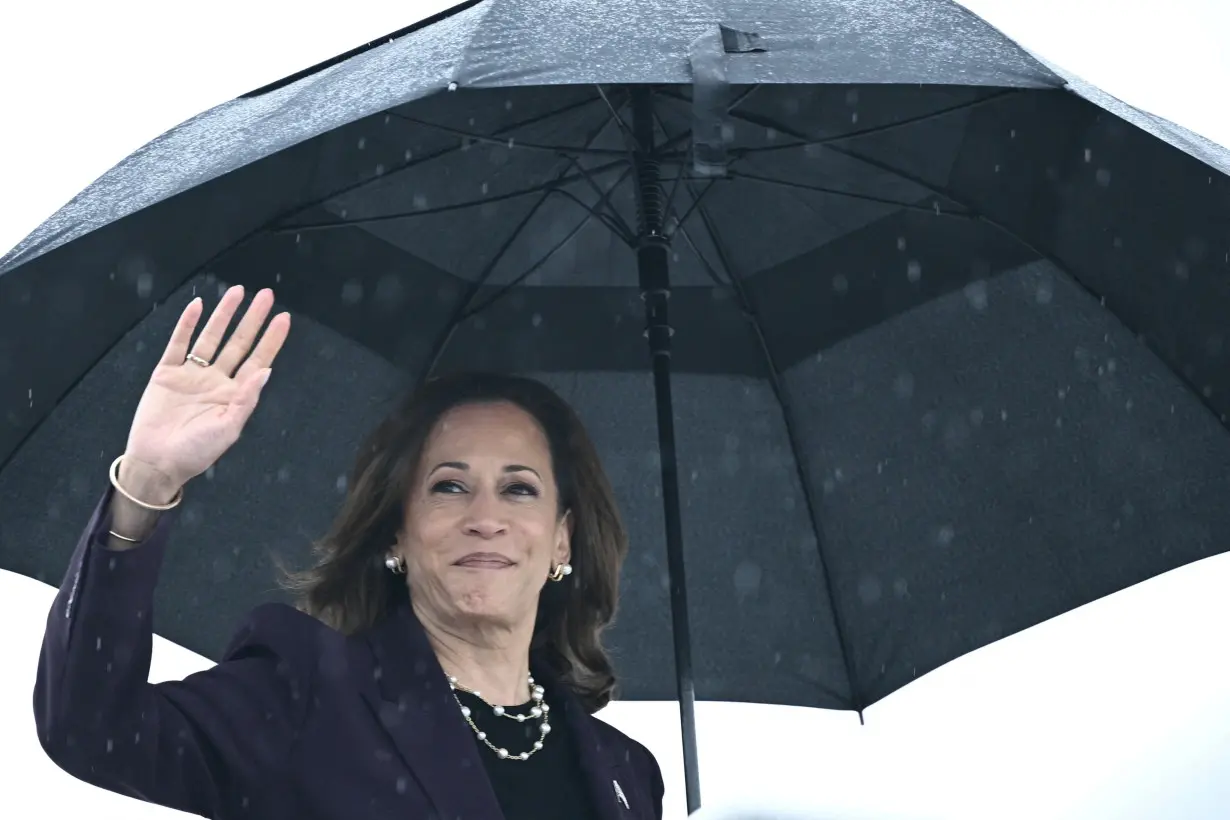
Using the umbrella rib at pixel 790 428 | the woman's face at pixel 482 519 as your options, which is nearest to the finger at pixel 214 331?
the woman's face at pixel 482 519

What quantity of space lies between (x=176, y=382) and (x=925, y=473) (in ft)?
7.65

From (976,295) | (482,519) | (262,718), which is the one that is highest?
(976,295)

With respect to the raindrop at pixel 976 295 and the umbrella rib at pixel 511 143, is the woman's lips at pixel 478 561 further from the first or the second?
the raindrop at pixel 976 295

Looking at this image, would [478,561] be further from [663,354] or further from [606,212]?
[606,212]

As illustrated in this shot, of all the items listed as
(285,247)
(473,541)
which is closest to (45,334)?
(285,247)

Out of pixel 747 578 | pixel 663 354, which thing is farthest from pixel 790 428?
pixel 663 354

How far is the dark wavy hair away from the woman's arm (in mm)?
A: 718

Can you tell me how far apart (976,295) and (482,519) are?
1499mm

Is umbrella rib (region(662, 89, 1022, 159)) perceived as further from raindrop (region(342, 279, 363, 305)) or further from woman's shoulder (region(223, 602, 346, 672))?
woman's shoulder (region(223, 602, 346, 672))

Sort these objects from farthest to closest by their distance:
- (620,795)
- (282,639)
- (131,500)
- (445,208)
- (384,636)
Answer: (445,208)
(620,795)
(384,636)
(282,639)
(131,500)

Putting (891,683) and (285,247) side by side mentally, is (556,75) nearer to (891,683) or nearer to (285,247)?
(285,247)

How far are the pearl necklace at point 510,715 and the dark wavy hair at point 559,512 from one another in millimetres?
252

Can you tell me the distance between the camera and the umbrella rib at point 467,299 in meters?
4.75

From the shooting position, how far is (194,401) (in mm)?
3197
